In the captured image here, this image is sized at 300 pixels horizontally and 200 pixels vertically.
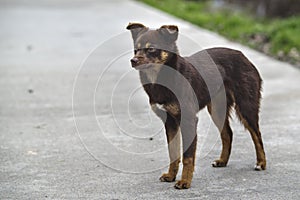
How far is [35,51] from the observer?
1233cm

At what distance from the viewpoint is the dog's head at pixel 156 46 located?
4.99 metres

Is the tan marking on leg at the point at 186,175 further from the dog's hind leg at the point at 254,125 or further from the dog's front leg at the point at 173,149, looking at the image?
the dog's hind leg at the point at 254,125

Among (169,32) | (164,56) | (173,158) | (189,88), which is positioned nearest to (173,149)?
(173,158)

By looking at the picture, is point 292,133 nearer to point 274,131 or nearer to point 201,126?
point 274,131

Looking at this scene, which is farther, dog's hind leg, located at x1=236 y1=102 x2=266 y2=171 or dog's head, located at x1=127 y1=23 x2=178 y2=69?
dog's hind leg, located at x1=236 y1=102 x2=266 y2=171

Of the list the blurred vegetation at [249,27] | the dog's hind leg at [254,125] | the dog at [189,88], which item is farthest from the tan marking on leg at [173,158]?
the blurred vegetation at [249,27]

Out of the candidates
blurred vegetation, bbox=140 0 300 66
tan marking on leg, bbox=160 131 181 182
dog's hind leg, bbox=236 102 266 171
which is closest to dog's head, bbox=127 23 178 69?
tan marking on leg, bbox=160 131 181 182

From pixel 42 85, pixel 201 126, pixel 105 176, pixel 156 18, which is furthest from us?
pixel 156 18

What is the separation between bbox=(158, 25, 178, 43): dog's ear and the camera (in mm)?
5035

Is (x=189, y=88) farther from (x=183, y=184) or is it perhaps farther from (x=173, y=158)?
(x=183, y=184)

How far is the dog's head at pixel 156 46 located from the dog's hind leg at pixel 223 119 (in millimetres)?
776

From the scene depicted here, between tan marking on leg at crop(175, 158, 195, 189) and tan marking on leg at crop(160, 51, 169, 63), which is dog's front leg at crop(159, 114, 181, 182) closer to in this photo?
tan marking on leg at crop(175, 158, 195, 189)

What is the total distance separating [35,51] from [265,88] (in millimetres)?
5058

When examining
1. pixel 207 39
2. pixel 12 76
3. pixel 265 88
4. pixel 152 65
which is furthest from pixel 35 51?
pixel 152 65
